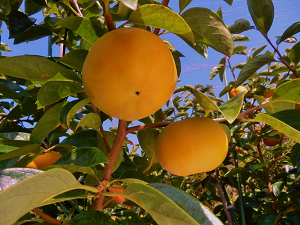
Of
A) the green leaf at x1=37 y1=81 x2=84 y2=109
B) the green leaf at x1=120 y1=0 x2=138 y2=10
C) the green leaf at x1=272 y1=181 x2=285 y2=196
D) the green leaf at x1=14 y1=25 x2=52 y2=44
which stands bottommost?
the green leaf at x1=272 y1=181 x2=285 y2=196

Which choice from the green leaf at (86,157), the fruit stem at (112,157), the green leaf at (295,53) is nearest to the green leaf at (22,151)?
the green leaf at (86,157)

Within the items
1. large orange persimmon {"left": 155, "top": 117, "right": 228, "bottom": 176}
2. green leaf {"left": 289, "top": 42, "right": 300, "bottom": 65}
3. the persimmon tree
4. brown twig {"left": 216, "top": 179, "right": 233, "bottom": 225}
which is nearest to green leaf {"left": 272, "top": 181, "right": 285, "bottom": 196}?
the persimmon tree

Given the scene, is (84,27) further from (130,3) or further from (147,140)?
(147,140)

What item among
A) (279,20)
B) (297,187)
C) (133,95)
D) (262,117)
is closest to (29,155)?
(133,95)

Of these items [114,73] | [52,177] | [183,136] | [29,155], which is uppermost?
[114,73]

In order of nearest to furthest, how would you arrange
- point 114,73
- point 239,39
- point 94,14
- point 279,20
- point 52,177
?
1. point 52,177
2. point 114,73
3. point 94,14
4. point 239,39
5. point 279,20

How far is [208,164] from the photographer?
79 centimetres

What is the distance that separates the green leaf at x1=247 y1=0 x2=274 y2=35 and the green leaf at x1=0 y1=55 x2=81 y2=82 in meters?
1.18

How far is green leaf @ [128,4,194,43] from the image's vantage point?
2.12 ft

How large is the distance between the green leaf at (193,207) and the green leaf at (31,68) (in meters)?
0.47

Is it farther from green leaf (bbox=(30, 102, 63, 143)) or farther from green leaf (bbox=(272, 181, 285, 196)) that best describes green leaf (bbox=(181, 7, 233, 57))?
green leaf (bbox=(272, 181, 285, 196))

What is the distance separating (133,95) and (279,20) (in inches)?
160

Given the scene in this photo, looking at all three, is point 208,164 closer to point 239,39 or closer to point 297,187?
point 297,187

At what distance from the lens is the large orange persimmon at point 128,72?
0.58 metres
